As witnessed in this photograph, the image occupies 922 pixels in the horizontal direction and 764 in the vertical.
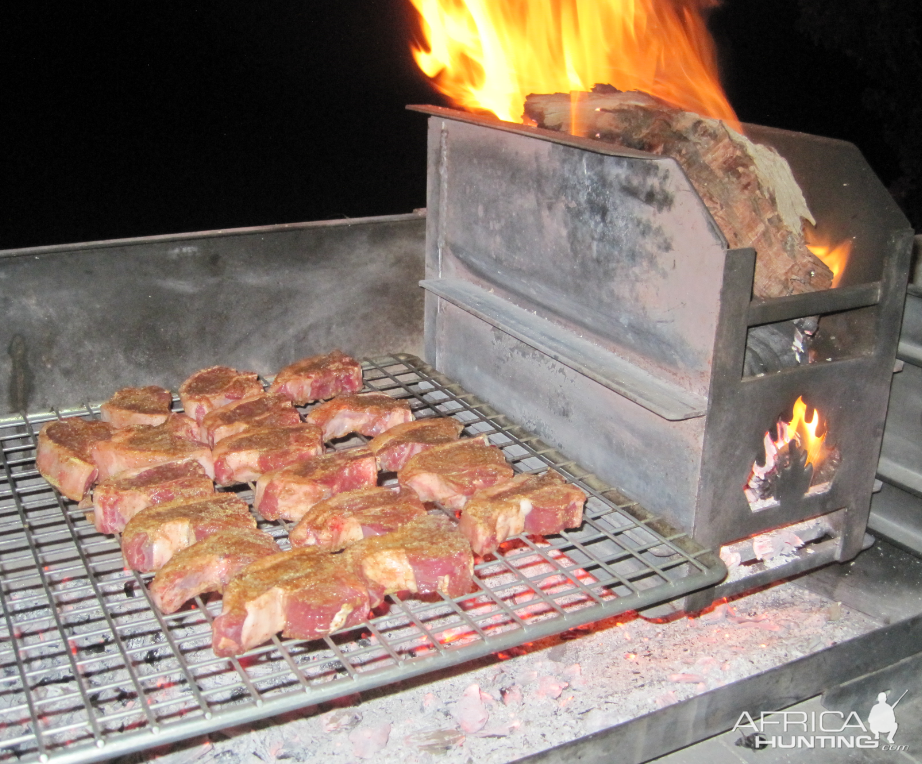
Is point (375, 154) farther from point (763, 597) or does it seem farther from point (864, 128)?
point (763, 597)

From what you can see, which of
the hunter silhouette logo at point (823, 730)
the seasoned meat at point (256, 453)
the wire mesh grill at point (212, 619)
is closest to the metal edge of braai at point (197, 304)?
the wire mesh grill at point (212, 619)

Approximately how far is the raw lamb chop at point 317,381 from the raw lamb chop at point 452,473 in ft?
2.32

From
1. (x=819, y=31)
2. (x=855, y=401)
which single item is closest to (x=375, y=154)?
(x=819, y=31)

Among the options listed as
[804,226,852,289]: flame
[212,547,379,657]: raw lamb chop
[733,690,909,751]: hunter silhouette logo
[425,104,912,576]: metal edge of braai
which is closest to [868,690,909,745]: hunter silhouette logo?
[733,690,909,751]: hunter silhouette logo

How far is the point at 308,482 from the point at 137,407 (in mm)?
894

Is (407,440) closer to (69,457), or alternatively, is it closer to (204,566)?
(204,566)

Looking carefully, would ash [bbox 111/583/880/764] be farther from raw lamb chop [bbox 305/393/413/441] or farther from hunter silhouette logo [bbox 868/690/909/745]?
raw lamb chop [bbox 305/393/413/441]

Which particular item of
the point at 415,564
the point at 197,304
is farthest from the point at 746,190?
the point at 197,304

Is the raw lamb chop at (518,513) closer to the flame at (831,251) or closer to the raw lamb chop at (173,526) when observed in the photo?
the raw lamb chop at (173,526)

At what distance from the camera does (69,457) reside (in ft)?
9.27

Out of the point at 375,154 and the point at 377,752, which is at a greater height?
the point at 375,154

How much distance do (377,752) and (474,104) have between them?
2.54 metres

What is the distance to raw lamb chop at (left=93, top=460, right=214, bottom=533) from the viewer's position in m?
2.65

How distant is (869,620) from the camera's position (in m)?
3.63
